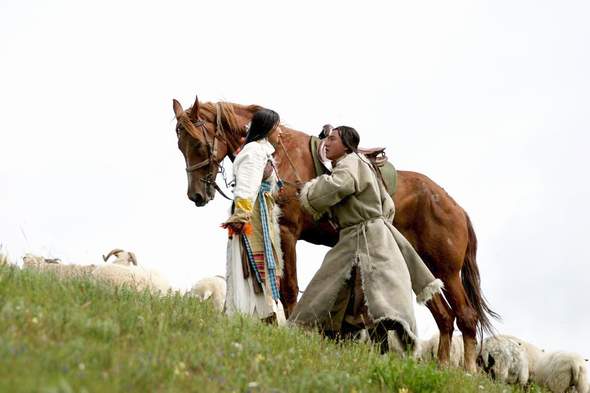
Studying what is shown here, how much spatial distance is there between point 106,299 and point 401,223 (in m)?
6.81

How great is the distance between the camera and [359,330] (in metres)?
8.63

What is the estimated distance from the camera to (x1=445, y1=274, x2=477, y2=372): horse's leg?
12.6 metres

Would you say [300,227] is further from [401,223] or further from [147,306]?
[147,306]

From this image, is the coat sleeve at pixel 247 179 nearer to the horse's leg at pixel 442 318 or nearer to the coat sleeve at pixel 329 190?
the coat sleeve at pixel 329 190

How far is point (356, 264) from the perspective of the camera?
28.3ft

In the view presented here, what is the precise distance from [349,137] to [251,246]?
1460 mm

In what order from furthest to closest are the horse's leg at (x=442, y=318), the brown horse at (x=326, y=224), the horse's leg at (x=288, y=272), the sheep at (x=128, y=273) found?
the sheep at (x=128, y=273), the horse's leg at (x=442, y=318), the brown horse at (x=326, y=224), the horse's leg at (x=288, y=272)

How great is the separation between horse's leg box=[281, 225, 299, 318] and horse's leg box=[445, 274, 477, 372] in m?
3.11

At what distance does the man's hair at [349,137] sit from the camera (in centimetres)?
880

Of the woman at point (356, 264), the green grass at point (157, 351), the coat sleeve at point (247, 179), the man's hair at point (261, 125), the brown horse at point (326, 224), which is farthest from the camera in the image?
the brown horse at point (326, 224)

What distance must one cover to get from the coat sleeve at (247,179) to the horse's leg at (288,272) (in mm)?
1744

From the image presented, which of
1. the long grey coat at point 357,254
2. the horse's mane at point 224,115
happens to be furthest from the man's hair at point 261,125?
the horse's mane at point 224,115

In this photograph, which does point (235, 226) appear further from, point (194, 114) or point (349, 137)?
point (194, 114)

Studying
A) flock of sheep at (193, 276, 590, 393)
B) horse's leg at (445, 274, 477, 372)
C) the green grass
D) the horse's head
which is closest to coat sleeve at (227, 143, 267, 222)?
the green grass
